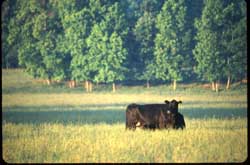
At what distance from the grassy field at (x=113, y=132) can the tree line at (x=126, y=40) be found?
113 inches

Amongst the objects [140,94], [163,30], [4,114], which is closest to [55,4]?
[163,30]

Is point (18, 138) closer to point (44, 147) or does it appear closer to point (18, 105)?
point (44, 147)

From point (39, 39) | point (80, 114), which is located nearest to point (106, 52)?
point (39, 39)

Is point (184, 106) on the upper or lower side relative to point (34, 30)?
lower

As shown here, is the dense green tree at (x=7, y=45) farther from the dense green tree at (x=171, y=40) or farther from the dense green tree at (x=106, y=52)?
the dense green tree at (x=171, y=40)

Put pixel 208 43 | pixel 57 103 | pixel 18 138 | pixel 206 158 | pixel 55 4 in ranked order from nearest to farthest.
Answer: pixel 206 158 → pixel 18 138 → pixel 57 103 → pixel 208 43 → pixel 55 4

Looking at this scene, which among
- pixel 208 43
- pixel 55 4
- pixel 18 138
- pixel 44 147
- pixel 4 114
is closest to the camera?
pixel 44 147

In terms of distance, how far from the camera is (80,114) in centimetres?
2575

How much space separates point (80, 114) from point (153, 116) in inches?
272

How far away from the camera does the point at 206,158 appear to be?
49.1ft

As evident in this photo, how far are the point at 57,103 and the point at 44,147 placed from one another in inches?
561

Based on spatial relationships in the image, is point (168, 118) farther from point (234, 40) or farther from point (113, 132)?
point (234, 40)

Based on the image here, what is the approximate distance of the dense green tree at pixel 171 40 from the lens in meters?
35.2

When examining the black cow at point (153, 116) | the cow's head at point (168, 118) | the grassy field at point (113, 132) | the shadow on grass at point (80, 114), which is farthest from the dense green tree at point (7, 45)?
the cow's head at point (168, 118)
